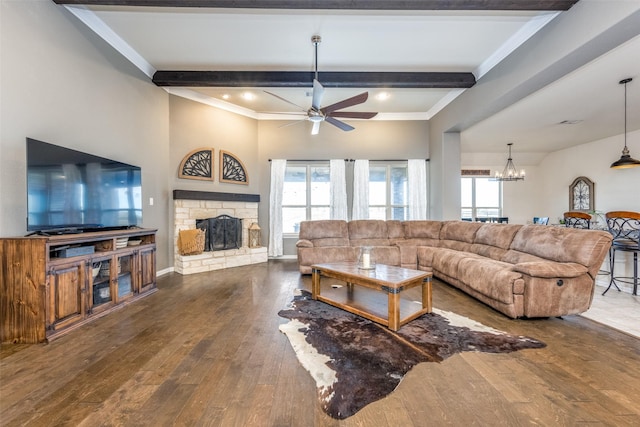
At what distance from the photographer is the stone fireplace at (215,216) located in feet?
15.5

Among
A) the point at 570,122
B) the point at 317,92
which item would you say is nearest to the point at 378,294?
the point at 317,92

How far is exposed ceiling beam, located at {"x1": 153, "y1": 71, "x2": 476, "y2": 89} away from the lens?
4203mm

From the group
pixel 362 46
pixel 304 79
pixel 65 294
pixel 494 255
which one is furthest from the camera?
pixel 304 79

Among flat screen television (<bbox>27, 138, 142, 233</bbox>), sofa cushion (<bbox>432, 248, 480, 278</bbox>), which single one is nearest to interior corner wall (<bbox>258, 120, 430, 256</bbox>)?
sofa cushion (<bbox>432, 248, 480, 278</bbox>)

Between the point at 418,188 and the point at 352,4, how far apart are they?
4272 millimetres

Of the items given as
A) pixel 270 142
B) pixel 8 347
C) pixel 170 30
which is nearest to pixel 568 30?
pixel 170 30

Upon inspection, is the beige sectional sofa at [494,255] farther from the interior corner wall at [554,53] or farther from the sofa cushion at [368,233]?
the interior corner wall at [554,53]

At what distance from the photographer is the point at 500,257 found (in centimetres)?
370

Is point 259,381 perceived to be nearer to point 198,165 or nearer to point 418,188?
point 198,165

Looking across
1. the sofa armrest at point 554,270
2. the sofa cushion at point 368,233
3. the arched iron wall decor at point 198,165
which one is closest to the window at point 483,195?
the sofa cushion at point 368,233

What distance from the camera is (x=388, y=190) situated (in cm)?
641

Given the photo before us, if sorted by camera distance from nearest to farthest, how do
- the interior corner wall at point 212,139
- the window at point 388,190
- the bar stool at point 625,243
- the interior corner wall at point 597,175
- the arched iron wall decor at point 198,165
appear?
the bar stool at point 625,243, the interior corner wall at point 212,139, the arched iron wall decor at point 198,165, the interior corner wall at point 597,175, the window at point 388,190

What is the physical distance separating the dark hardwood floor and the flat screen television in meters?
1.06

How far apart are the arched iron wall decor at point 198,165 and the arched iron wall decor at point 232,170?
0.23 meters
